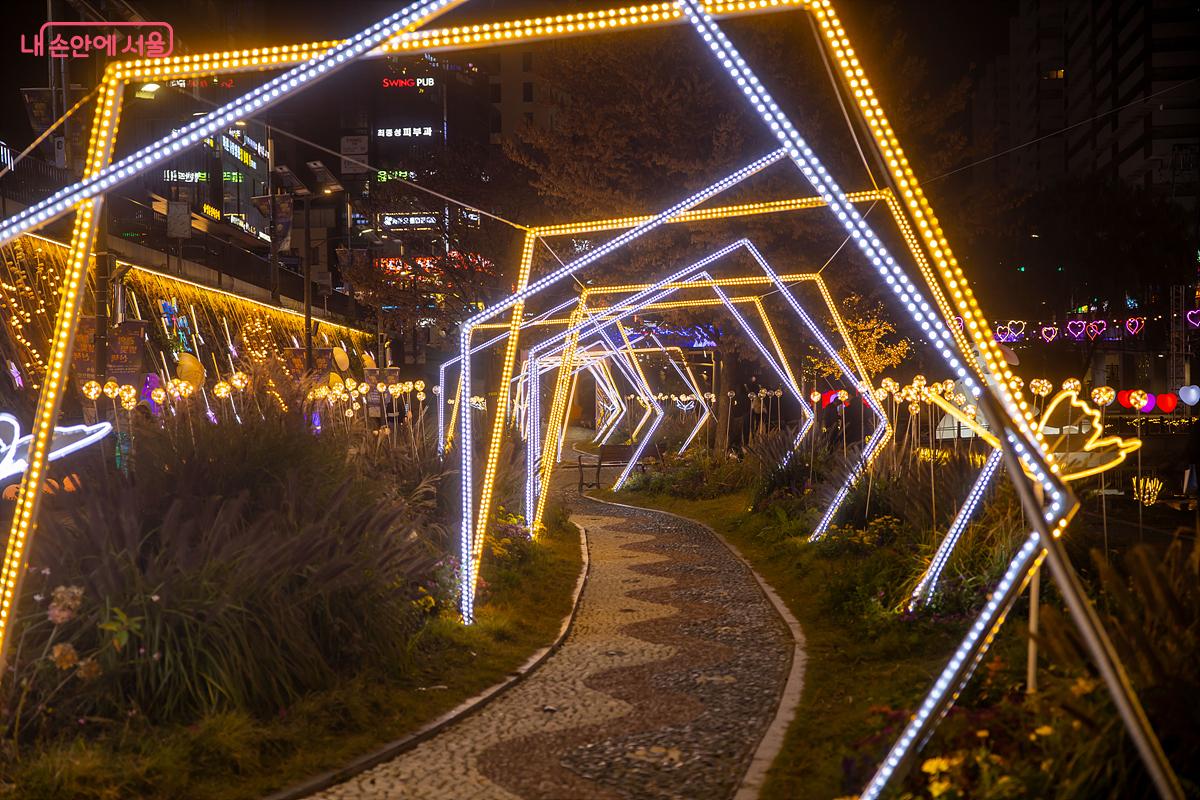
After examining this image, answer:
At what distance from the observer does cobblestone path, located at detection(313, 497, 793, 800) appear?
5.59 meters

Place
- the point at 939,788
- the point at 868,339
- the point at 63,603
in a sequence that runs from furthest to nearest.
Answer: the point at 868,339, the point at 63,603, the point at 939,788

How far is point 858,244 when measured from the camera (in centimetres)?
485

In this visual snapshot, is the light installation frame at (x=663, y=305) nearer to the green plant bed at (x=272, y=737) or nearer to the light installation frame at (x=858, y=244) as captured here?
the green plant bed at (x=272, y=737)

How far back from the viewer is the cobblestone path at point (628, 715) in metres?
5.59

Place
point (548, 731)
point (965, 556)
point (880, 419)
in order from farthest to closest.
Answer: point (880, 419)
point (965, 556)
point (548, 731)

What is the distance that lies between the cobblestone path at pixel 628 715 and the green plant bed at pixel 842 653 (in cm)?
29

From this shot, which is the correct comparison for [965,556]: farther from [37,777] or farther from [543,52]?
[543,52]

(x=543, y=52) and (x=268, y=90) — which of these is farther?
(x=543, y=52)

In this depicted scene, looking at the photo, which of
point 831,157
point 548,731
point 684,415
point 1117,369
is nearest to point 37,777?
point 548,731

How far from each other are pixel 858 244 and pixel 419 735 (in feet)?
12.8

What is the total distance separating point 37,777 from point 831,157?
18.2 metres

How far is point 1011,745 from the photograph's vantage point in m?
4.32

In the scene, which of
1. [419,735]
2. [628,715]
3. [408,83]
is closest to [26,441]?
[419,735]

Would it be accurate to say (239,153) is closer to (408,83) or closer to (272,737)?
(408,83)
